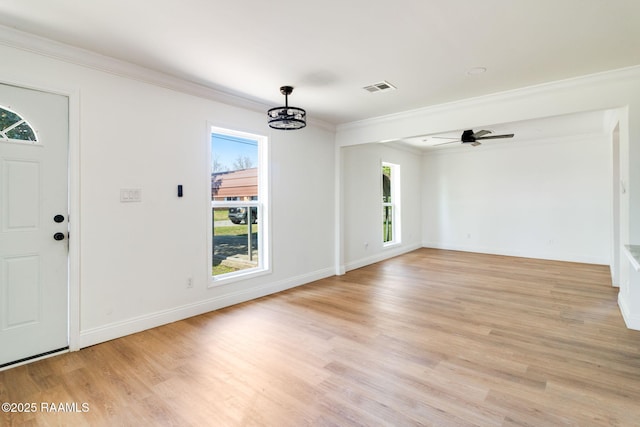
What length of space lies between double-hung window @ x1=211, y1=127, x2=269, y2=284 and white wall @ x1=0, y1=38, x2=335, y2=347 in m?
0.19

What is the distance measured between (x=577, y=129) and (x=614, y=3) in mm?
4745

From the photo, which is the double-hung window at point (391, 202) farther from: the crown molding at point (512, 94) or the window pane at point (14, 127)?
the window pane at point (14, 127)

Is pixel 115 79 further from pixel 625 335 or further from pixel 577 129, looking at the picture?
pixel 577 129

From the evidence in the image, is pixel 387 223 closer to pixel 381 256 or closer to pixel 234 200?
pixel 381 256

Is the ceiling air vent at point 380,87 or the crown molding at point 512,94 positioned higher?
the ceiling air vent at point 380,87

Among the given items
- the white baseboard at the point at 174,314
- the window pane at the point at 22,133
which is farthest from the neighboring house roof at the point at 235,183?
the window pane at the point at 22,133

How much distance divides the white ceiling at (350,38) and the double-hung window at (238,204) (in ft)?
2.83

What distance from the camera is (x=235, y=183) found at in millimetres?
4188

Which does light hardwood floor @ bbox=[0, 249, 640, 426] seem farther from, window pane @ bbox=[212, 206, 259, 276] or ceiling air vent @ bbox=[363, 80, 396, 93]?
ceiling air vent @ bbox=[363, 80, 396, 93]

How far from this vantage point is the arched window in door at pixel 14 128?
8.02 feet

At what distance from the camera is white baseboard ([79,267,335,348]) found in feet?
9.41

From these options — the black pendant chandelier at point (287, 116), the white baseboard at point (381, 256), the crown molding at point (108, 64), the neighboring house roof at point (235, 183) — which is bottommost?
the white baseboard at point (381, 256)

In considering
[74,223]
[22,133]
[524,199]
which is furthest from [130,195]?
[524,199]

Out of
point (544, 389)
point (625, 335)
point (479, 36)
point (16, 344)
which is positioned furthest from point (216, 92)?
point (625, 335)
